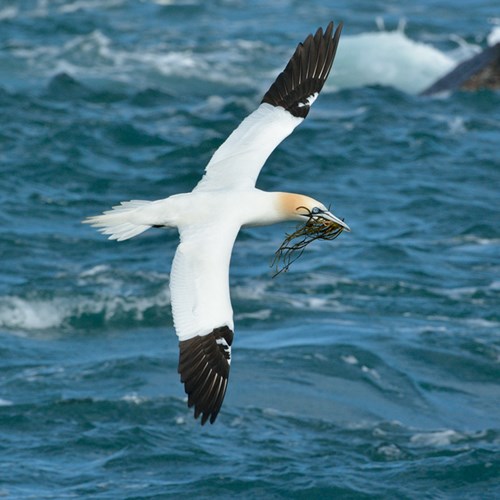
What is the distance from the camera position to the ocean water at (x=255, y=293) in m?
11.1

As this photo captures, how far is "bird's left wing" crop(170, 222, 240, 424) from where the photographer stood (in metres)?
8.66

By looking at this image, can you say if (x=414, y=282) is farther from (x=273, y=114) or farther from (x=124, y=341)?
(x=273, y=114)

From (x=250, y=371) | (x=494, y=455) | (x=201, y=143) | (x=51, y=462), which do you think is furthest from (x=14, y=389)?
(x=201, y=143)

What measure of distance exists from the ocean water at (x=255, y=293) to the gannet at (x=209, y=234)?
2.14m

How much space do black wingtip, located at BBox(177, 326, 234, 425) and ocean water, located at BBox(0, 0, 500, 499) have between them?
2.10m

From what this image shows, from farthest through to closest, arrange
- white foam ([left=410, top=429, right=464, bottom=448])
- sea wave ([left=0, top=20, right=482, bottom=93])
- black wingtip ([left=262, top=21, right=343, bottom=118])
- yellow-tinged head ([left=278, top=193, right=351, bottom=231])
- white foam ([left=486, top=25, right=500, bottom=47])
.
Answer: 1. white foam ([left=486, top=25, right=500, bottom=47])
2. sea wave ([left=0, top=20, right=482, bottom=93])
3. white foam ([left=410, top=429, right=464, bottom=448])
4. black wingtip ([left=262, top=21, right=343, bottom=118])
5. yellow-tinged head ([left=278, top=193, right=351, bottom=231])

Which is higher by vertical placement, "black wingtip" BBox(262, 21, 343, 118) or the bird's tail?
"black wingtip" BBox(262, 21, 343, 118)

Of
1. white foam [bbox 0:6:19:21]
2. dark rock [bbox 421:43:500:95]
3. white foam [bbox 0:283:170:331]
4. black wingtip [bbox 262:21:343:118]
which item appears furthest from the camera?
white foam [bbox 0:6:19:21]

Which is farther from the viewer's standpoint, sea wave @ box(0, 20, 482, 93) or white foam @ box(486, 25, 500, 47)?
white foam @ box(486, 25, 500, 47)

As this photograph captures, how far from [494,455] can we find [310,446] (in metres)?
1.60

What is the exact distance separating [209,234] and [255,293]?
A: 5.66m

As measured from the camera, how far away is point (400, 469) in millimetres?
10953

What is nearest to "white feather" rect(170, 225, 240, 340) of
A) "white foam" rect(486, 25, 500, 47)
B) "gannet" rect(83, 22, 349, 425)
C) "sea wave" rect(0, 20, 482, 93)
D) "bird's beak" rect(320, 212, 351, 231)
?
"gannet" rect(83, 22, 349, 425)

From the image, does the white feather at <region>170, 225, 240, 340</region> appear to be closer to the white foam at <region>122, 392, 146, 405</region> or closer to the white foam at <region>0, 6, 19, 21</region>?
the white foam at <region>122, 392, 146, 405</region>
